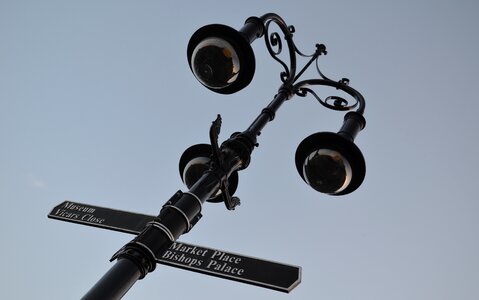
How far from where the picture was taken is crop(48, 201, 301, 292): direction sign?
3482 millimetres

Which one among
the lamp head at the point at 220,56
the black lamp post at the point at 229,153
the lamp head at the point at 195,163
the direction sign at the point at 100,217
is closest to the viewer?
the black lamp post at the point at 229,153

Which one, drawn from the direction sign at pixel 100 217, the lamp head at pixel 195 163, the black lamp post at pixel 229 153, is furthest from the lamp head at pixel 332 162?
the direction sign at pixel 100 217

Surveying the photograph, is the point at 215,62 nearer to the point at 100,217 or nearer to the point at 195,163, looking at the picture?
the point at 195,163

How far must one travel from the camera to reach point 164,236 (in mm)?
3143

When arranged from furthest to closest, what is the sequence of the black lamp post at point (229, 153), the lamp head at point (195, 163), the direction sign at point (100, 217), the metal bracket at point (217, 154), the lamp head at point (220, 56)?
1. the lamp head at point (195, 163)
2. the lamp head at point (220, 56)
3. the direction sign at point (100, 217)
4. the metal bracket at point (217, 154)
5. the black lamp post at point (229, 153)

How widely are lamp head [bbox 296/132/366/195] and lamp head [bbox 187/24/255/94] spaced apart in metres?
0.91

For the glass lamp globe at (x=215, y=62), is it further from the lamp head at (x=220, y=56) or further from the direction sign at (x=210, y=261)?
the direction sign at (x=210, y=261)

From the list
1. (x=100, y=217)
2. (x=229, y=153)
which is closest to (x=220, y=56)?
(x=229, y=153)

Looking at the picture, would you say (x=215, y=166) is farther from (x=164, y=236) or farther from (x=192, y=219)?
(x=164, y=236)

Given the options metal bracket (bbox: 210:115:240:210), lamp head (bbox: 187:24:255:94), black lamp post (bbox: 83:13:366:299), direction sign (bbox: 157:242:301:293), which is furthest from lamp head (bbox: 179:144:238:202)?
direction sign (bbox: 157:242:301:293)

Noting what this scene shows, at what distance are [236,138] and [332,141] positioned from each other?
88 cm

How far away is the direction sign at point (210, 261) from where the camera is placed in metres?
3.48

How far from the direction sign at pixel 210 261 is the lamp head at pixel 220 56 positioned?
1442 millimetres

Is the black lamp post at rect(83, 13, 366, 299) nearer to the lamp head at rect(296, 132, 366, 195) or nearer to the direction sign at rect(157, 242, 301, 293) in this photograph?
the lamp head at rect(296, 132, 366, 195)
